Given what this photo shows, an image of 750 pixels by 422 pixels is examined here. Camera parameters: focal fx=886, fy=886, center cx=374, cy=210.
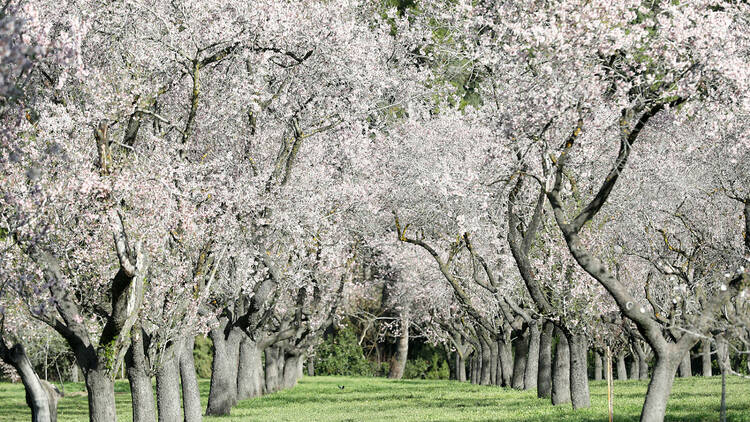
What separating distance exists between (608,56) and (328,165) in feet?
58.6

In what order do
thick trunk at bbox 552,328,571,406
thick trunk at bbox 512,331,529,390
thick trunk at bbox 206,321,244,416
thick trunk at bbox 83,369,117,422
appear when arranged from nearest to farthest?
thick trunk at bbox 83,369,117,422 < thick trunk at bbox 552,328,571,406 < thick trunk at bbox 206,321,244,416 < thick trunk at bbox 512,331,529,390

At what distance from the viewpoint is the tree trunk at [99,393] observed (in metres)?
18.0

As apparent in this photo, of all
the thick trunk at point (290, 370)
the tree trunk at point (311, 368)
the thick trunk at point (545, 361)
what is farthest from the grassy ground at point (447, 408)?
the tree trunk at point (311, 368)

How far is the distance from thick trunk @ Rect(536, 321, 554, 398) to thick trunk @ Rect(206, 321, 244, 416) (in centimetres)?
1122

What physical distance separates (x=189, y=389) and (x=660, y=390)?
14.1 m

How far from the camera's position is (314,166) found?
32.6 m

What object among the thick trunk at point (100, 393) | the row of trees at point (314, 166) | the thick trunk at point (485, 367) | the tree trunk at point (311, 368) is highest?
the row of trees at point (314, 166)

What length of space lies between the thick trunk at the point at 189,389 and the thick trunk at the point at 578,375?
11196 millimetres

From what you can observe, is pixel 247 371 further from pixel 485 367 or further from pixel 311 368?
pixel 311 368

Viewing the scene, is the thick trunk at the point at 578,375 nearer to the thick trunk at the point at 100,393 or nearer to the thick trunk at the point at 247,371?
the thick trunk at the point at 100,393

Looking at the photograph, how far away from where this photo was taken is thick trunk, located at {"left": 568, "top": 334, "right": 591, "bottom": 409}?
1056 inches

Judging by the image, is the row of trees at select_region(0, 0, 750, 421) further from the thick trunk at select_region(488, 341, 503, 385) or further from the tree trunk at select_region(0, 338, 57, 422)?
the thick trunk at select_region(488, 341, 503, 385)

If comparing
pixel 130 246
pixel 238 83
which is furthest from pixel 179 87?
pixel 130 246

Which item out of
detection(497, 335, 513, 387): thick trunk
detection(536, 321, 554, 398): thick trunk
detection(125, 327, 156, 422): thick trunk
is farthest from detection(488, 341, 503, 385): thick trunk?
detection(125, 327, 156, 422): thick trunk
